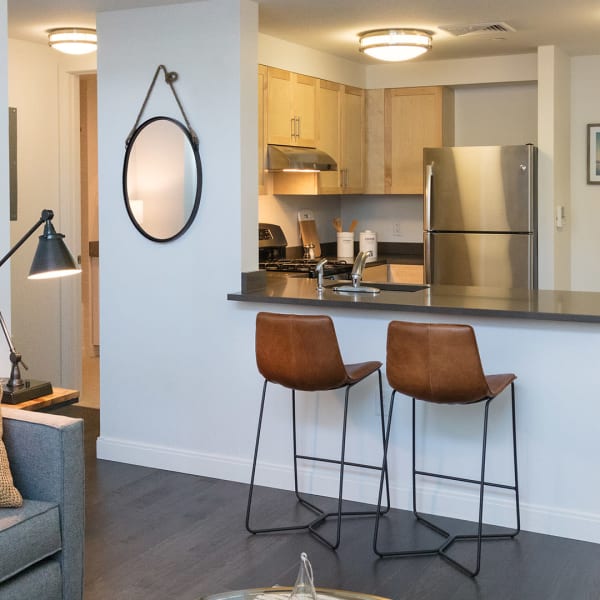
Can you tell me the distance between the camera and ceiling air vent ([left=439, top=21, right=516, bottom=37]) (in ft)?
17.2

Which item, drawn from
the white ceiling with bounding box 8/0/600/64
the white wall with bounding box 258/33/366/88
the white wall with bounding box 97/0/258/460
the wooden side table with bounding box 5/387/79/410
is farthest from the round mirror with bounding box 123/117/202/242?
the wooden side table with bounding box 5/387/79/410

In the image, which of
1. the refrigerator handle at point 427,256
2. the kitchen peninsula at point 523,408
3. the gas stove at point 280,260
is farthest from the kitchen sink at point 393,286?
the refrigerator handle at point 427,256

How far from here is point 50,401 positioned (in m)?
3.56

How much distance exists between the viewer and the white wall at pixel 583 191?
6484 millimetres

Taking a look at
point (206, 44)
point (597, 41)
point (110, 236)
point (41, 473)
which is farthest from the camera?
point (597, 41)

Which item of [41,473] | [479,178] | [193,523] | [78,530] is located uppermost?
[479,178]

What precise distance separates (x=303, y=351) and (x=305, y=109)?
104 inches

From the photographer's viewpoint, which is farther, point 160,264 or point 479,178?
point 479,178

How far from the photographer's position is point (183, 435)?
4852 millimetres

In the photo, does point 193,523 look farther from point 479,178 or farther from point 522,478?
point 479,178

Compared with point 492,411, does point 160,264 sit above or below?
above

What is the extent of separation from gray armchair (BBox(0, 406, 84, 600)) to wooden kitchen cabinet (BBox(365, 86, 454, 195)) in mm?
4225

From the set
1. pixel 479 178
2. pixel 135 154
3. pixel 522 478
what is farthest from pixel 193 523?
pixel 479 178

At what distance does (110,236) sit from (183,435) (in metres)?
1.11
